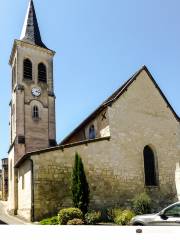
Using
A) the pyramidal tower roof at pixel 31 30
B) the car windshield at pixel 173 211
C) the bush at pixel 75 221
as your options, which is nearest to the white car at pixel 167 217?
the car windshield at pixel 173 211

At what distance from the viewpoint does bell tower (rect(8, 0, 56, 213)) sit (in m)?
28.2

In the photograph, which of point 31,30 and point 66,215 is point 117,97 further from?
point 31,30

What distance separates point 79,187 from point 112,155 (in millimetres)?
3915

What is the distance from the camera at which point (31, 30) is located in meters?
34.5

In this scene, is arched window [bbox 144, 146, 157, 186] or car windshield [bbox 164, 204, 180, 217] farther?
arched window [bbox 144, 146, 157, 186]

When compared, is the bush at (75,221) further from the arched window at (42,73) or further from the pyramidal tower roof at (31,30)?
the pyramidal tower roof at (31,30)

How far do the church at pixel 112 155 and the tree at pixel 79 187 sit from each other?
896mm

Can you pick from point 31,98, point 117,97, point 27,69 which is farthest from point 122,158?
point 27,69

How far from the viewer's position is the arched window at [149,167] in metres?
20.5

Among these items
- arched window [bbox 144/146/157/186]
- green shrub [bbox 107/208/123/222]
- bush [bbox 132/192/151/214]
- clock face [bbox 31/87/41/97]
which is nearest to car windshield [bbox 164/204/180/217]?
green shrub [bbox 107/208/123/222]

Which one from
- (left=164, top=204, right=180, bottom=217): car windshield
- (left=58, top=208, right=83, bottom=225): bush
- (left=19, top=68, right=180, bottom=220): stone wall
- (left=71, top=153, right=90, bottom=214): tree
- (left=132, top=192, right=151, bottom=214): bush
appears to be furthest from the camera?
(left=132, top=192, right=151, bottom=214): bush

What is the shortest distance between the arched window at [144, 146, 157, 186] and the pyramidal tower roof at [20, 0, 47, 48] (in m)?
18.7

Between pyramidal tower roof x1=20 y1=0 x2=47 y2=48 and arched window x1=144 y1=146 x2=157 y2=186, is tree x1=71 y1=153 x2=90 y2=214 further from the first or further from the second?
pyramidal tower roof x1=20 y1=0 x2=47 y2=48

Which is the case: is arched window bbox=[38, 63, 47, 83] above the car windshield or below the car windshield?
above
